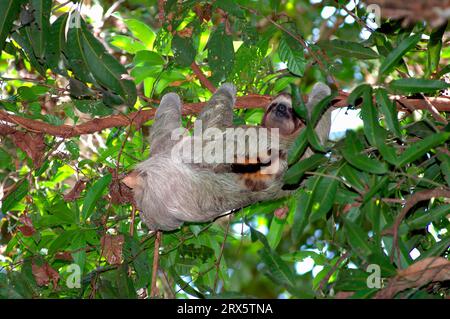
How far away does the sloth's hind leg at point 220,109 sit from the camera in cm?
623

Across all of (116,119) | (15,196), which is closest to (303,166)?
(116,119)

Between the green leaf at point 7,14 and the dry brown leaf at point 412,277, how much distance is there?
346cm

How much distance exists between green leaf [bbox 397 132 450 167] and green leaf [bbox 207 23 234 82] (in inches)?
108

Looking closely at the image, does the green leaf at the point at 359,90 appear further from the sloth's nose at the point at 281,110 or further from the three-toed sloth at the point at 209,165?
the sloth's nose at the point at 281,110

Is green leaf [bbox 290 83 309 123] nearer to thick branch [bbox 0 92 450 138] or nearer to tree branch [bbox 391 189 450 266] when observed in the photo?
tree branch [bbox 391 189 450 266]

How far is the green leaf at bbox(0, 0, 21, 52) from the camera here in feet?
15.6

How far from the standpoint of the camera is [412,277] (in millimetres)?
3816

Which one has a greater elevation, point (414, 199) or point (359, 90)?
point (359, 90)

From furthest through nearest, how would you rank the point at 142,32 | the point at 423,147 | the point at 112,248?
the point at 142,32 → the point at 112,248 → the point at 423,147

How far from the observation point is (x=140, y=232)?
715 centimetres

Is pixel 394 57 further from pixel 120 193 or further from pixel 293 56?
pixel 120 193

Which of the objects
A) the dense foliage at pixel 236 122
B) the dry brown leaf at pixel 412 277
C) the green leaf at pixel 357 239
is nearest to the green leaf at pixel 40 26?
the dense foliage at pixel 236 122

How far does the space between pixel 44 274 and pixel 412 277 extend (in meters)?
3.32
